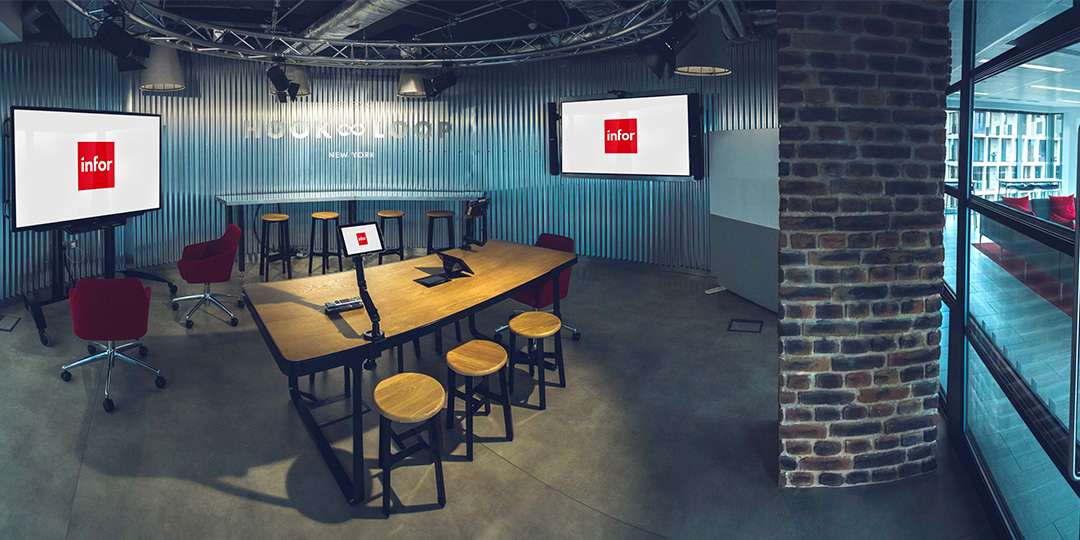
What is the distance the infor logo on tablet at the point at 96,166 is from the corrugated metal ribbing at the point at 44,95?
1.98 ft

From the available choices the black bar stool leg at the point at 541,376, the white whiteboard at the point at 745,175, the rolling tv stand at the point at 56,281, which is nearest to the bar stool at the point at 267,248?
the rolling tv stand at the point at 56,281

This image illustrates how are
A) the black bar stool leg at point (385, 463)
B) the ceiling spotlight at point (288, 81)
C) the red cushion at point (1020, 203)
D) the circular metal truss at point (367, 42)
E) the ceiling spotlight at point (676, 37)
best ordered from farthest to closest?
the ceiling spotlight at point (288, 81) → the circular metal truss at point (367, 42) → the ceiling spotlight at point (676, 37) → the black bar stool leg at point (385, 463) → the red cushion at point (1020, 203)

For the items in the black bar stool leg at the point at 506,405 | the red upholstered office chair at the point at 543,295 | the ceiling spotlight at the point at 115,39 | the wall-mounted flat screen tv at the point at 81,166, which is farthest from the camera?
the ceiling spotlight at the point at 115,39

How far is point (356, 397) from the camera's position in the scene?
3.33m

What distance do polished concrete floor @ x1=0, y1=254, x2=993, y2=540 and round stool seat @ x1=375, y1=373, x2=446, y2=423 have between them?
52 centimetres

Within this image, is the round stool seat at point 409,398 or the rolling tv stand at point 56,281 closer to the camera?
the round stool seat at point 409,398

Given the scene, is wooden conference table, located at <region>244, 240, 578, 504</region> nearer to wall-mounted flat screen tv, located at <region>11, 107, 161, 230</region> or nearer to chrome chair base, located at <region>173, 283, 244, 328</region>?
chrome chair base, located at <region>173, 283, 244, 328</region>

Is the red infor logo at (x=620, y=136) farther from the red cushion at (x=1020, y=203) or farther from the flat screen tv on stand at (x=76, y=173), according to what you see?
the red cushion at (x=1020, y=203)

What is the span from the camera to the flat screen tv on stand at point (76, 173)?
5586 mm

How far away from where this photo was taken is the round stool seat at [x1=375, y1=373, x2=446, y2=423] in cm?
308

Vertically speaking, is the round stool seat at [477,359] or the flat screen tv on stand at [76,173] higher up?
the flat screen tv on stand at [76,173]

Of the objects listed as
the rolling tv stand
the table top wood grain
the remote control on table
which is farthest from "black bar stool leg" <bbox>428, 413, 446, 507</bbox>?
the rolling tv stand

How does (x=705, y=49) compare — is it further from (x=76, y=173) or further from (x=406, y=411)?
(x=76, y=173)

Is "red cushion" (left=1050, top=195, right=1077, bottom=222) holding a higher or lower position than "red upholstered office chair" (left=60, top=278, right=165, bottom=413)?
higher
